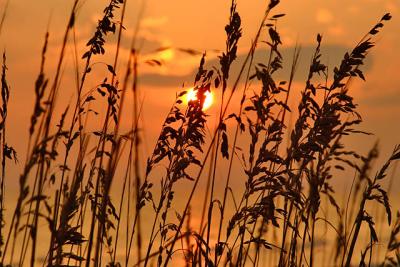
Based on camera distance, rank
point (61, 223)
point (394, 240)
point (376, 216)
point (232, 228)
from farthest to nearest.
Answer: point (376, 216)
point (394, 240)
point (232, 228)
point (61, 223)

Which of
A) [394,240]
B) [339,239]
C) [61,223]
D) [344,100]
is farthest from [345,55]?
[61,223]

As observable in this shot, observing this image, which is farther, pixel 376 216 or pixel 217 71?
pixel 376 216

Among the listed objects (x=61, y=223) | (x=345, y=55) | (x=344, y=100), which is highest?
(x=345, y=55)

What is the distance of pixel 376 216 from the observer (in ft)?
16.9

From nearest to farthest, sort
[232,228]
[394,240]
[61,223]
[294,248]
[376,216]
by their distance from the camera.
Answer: [61,223]
[232,228]
[294,248]
[394,240]
[376,216]

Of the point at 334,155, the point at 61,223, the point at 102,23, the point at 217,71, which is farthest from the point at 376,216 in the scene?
the point at 61,223

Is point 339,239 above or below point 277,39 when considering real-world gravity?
below

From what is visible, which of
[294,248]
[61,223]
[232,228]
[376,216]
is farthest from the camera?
[376,216]

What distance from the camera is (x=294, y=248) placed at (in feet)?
12.6

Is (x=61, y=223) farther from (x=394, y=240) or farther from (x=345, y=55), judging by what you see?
(x=394, y=240)

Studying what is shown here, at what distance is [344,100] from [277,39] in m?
0.54

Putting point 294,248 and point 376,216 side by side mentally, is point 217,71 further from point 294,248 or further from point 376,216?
point 376,216

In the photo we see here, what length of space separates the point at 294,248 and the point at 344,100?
91 cm

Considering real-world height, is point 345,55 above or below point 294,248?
above
